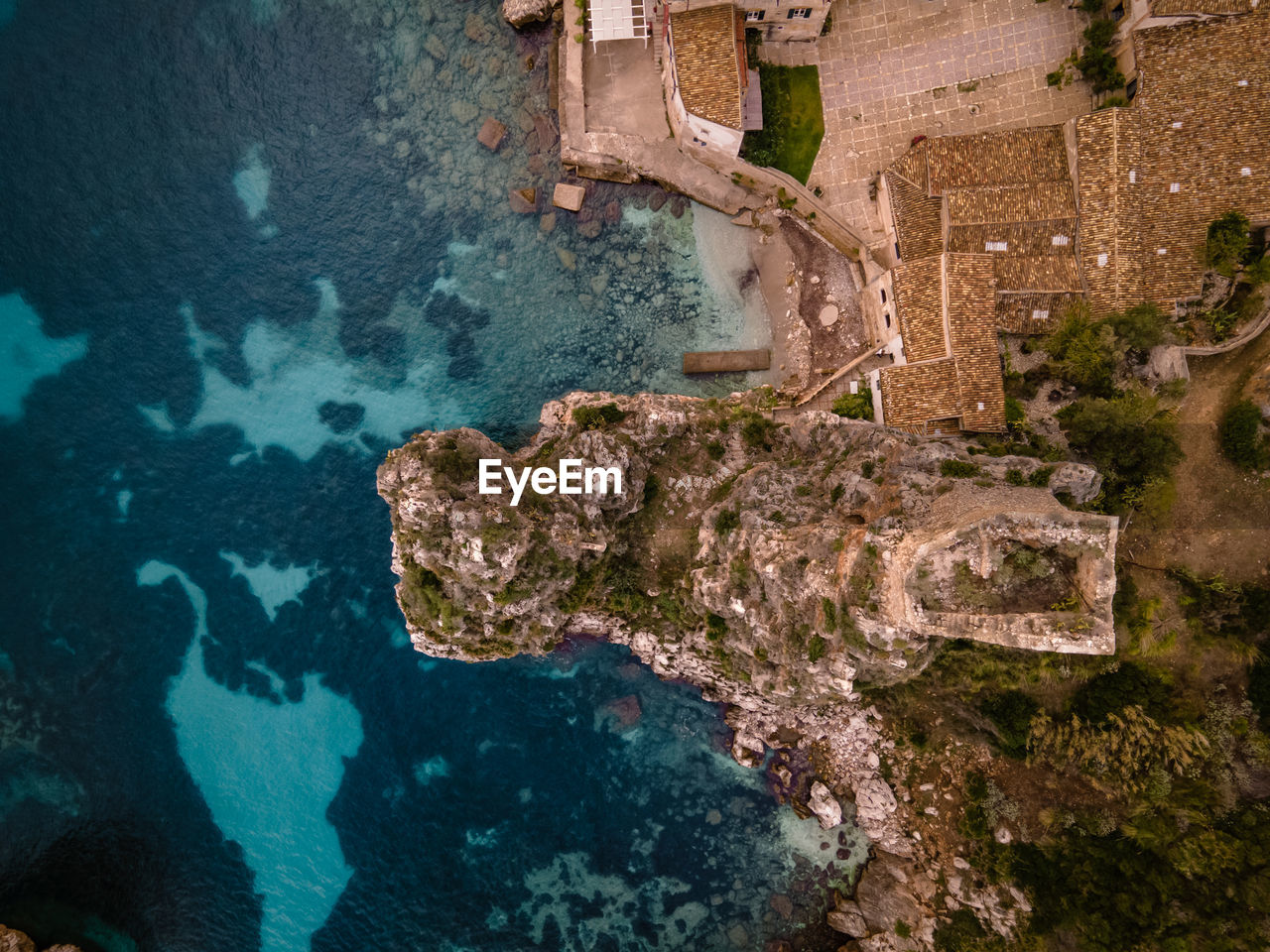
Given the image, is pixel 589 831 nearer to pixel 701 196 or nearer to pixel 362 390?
pixel 362 390

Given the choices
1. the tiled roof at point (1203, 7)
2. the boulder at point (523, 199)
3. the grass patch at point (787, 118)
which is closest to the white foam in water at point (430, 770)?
the boulder at point (523, 199)

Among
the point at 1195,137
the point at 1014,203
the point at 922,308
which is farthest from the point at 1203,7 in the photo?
the point at 922,308

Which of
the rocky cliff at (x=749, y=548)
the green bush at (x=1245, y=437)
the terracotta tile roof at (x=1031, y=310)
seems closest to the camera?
the rocky cliff at (x=749, y=548)

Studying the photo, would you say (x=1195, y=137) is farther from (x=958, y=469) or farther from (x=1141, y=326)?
(x=958, y=469)

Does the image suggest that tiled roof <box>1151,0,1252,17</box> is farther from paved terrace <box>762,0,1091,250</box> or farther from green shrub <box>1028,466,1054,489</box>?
green shrub <box>1028,466,1054,489</box>

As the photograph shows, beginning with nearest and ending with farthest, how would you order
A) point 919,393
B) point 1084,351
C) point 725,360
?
point 1084,351, point 919,393, point 725,360

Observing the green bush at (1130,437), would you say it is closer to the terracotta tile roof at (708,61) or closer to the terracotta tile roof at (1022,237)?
the terracotta tile roof at (1022,237)
